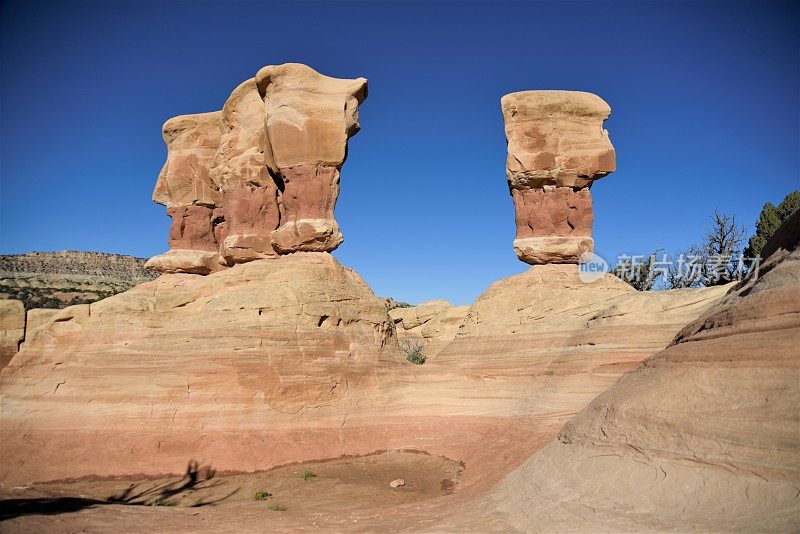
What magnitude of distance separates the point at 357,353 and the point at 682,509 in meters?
10.4

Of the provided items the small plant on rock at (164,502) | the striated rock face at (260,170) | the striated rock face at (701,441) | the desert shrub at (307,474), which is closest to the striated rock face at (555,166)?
the striated rock face at (260,170)

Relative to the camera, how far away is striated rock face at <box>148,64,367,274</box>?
16500 millimetres

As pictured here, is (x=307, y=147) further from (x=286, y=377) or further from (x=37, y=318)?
(x=37, y=318)

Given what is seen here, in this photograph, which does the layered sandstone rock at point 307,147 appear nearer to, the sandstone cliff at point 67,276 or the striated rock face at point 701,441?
the striated rock face at point 701,441

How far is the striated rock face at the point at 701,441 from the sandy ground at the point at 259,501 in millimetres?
1873

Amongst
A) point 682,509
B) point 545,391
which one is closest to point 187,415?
point 545,391

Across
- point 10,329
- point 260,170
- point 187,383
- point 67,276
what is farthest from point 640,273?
point 67,276

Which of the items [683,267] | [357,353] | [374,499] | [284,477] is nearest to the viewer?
[374,499]

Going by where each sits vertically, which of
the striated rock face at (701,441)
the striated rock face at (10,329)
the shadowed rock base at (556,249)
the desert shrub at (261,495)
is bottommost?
the desert shrub at (261,495)

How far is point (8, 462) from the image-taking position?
12703 mm

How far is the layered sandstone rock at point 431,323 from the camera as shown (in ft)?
93.0

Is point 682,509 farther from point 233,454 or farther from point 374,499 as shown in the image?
point 233,454

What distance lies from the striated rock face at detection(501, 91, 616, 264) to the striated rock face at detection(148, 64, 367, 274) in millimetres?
4999

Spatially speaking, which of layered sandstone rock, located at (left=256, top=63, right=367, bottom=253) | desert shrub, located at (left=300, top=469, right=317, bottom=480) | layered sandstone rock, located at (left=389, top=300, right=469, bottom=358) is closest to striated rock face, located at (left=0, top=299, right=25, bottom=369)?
layered sandstone rock, located at (left=256, top=63, right=367, bottom=253)
